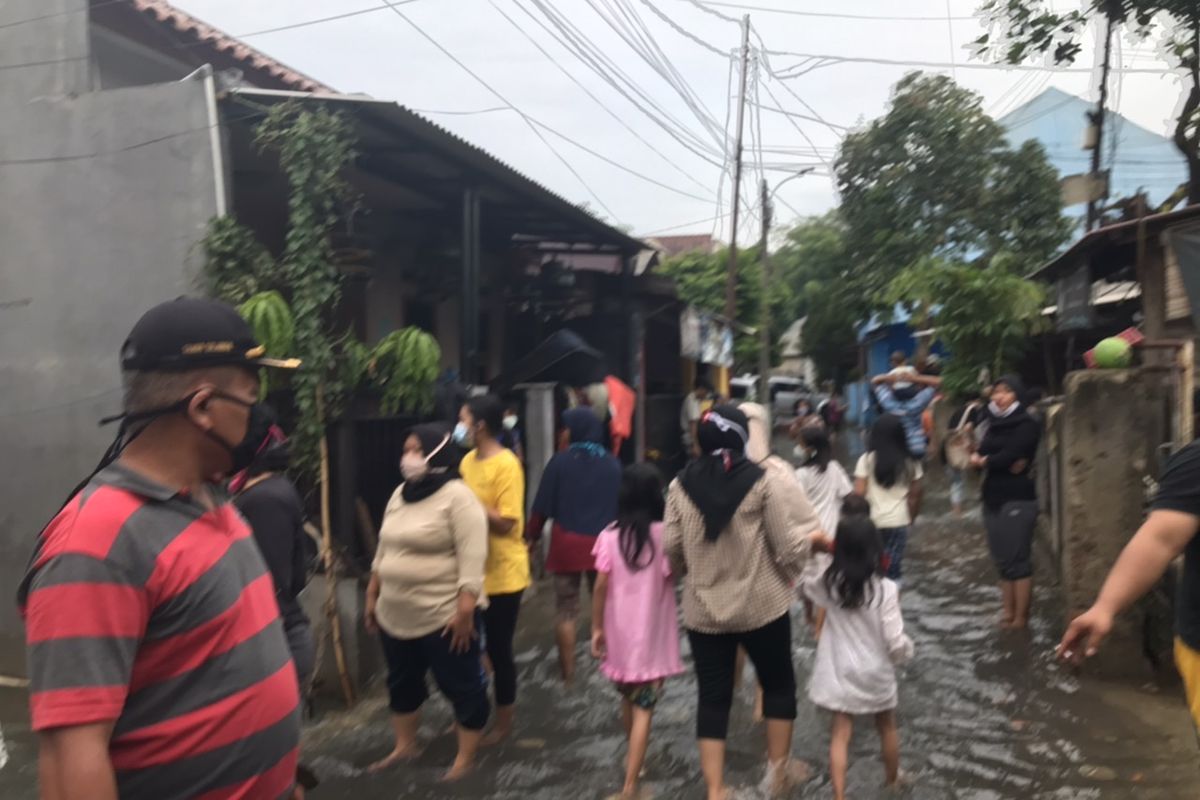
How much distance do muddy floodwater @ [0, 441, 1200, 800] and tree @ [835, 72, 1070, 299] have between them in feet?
51.7

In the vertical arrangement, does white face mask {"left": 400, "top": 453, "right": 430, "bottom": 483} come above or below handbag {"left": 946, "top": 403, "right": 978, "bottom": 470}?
above

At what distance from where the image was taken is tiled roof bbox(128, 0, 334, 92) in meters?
7.77

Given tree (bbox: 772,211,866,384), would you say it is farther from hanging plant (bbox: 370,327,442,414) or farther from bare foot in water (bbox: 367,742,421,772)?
bare foot in water (bbox: 367,742,421,772)

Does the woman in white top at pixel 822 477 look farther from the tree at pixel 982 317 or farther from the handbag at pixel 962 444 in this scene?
the tree at pixel 982 317

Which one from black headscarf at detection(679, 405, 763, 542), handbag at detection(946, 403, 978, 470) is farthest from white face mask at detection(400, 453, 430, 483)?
handbag at detection(946, 403, 978, 470)

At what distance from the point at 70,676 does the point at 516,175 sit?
6.99m

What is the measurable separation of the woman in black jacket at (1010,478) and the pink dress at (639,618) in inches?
122

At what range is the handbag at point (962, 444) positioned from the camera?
1097 cm

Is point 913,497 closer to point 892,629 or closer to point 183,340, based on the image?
point 892,629

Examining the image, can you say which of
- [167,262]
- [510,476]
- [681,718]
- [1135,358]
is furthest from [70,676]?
[1135,358]

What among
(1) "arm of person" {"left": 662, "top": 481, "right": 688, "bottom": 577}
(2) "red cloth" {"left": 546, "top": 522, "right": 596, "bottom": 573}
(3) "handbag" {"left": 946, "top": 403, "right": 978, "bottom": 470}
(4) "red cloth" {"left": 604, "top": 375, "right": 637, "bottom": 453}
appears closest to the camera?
(1) "arm of person" {"left": 662, "top": 481, "right": 688, "bottom": 577}

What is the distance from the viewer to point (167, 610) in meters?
1.82

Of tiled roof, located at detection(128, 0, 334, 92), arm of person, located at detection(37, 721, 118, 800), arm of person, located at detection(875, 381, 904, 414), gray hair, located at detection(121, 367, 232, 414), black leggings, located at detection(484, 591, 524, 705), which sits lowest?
black leggings, located at detection(484, 591, 524, 705)

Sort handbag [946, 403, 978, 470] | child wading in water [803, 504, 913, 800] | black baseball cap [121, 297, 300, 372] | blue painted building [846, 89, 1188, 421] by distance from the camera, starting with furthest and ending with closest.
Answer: blue painted building [846, 89, 1188, 421] → handbag [946, 403, 978, 470] → child wading in water [803, 504, 913, 800] → black baseball cap [121, 297, 300, 372]
